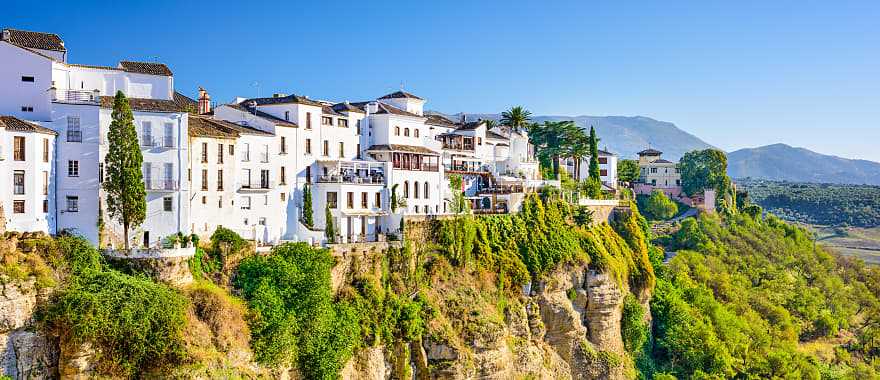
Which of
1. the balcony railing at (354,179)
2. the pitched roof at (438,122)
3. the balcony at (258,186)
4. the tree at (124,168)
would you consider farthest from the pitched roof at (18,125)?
the pitched roof at (438,122)

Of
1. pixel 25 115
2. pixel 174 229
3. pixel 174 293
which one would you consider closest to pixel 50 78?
pixel 25 115

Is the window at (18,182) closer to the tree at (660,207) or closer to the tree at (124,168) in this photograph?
the tree at (124,168)

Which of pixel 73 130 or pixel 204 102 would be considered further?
pixel 204 102

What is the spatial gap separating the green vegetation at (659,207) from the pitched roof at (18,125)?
75.5m

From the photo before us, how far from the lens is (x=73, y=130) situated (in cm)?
4288

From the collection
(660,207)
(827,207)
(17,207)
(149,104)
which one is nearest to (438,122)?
(149,104)

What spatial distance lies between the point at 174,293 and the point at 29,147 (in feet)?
30.6

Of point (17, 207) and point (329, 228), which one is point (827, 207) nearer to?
point (329, 228)

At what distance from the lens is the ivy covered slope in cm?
7112

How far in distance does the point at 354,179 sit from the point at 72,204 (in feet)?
61.9

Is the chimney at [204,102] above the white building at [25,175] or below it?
above

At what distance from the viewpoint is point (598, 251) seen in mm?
68312

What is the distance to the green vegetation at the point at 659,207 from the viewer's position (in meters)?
103

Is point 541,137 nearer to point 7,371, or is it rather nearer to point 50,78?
point 50,78
